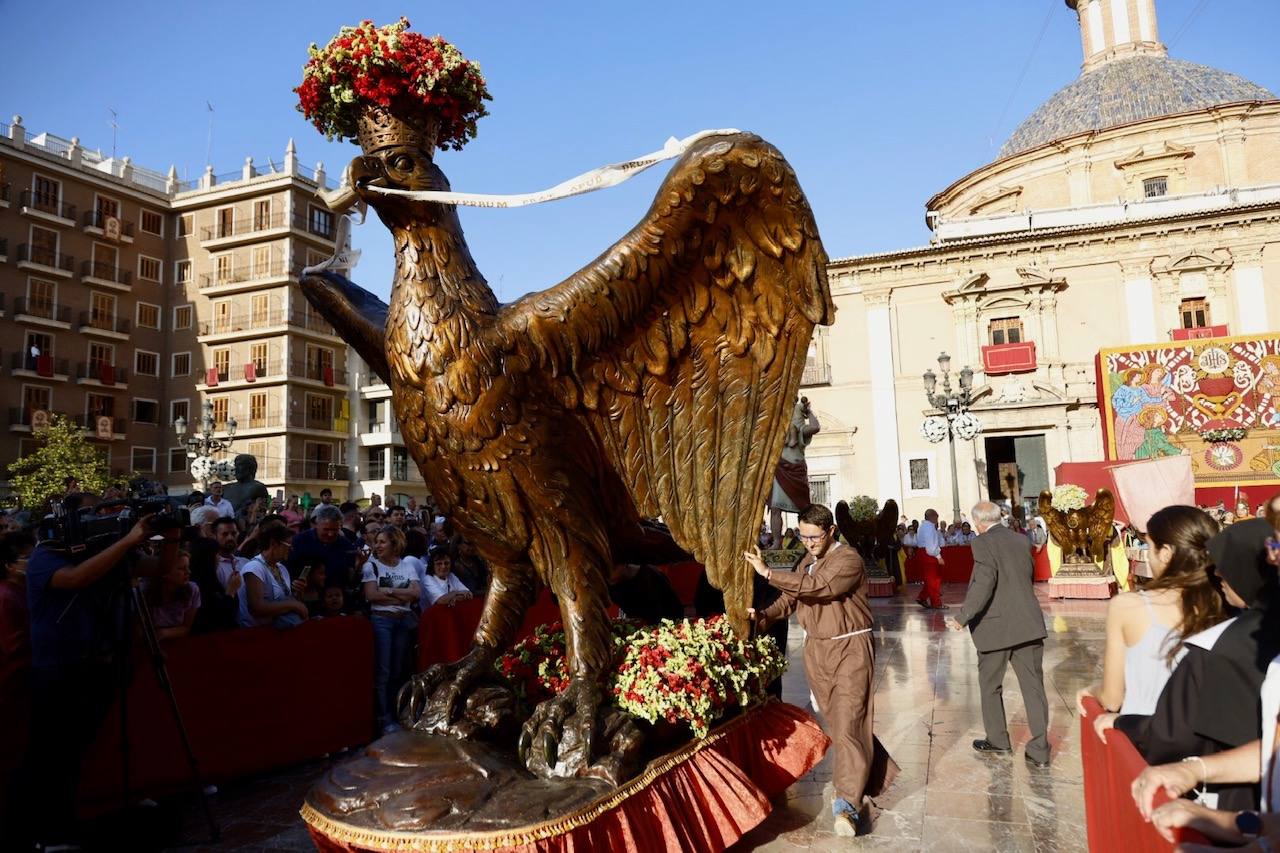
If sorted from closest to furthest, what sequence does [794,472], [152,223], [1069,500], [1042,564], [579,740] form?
[579,740], [794,472], [1069,500], [1042,564], [152,223]

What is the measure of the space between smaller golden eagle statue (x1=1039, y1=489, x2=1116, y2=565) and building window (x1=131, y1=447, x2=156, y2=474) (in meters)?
32.2

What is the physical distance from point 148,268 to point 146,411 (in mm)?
6037

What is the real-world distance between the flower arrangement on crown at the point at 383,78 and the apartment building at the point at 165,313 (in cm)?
2857

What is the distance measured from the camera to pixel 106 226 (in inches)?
1191

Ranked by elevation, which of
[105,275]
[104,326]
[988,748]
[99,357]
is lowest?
[988,748]

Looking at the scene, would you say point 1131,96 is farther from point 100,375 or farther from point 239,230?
point 100,375

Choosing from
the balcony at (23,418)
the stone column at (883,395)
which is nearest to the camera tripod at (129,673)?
the stone column at (883,395)

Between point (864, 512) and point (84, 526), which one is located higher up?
point (84, 526)

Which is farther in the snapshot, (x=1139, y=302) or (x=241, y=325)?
(x=241, y=325)

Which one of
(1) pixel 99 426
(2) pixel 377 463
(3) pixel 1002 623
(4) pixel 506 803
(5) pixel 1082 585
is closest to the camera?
(4) pixel 506 803

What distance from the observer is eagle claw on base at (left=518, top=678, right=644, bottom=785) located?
8.63 ft

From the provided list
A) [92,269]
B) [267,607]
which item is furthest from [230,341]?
[267,607]

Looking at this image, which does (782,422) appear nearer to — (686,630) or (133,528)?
(686,630)

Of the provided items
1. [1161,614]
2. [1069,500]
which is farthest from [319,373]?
[1161,614]
